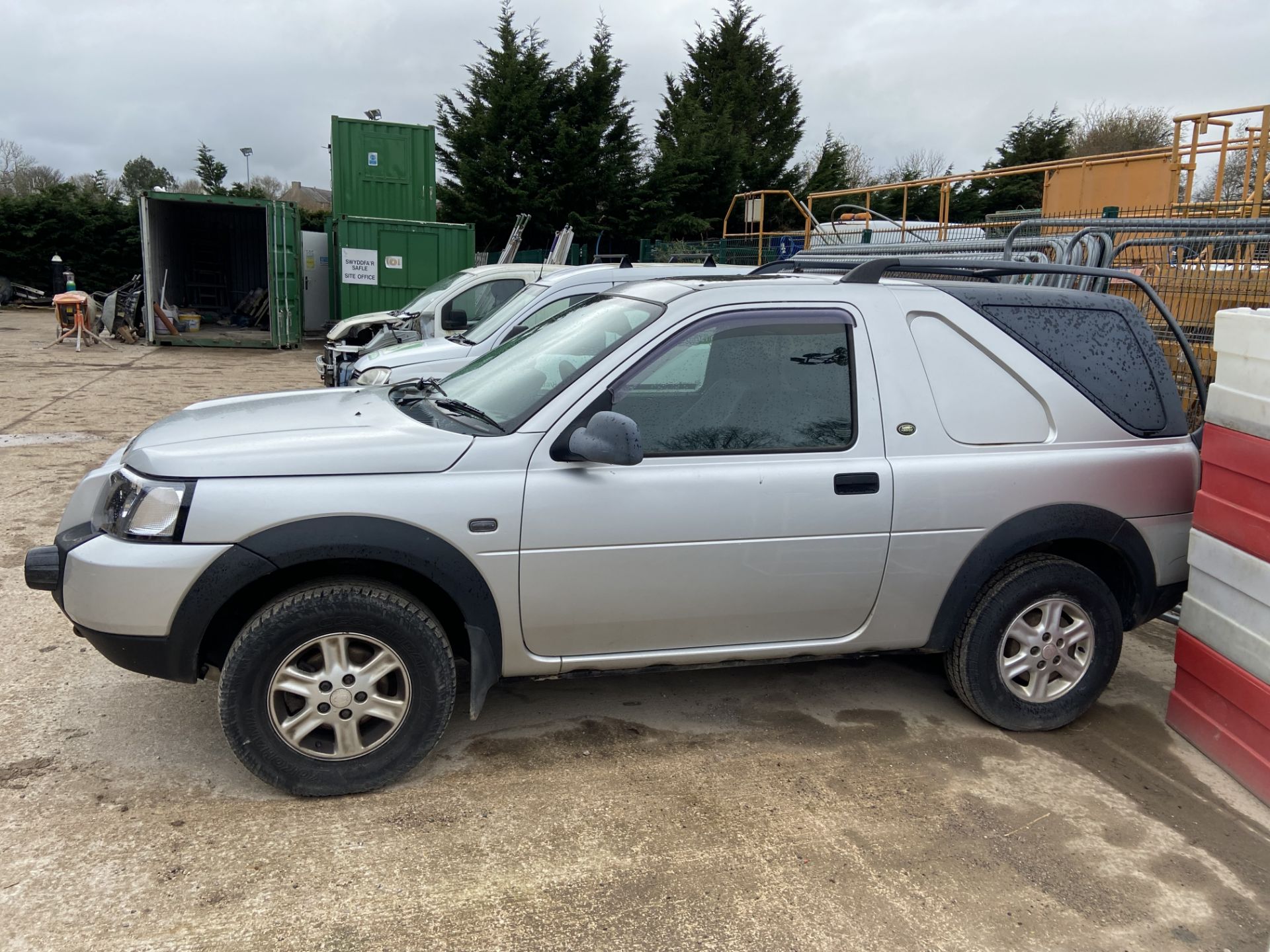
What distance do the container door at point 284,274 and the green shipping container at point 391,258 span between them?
3.52ft

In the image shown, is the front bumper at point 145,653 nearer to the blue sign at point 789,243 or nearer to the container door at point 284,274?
the blue sign at point 789,243

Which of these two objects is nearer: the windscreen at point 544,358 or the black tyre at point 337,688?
the black tyre at point 337,688

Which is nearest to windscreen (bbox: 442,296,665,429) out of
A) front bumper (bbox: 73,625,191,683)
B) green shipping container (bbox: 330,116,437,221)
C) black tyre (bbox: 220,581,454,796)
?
black tyre (bbox: 220,581,454,796)

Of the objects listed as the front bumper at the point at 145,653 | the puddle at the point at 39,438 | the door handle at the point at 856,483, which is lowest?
the puddle at the point at 39,438

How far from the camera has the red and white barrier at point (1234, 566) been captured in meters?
3.43

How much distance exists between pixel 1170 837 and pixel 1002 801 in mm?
550

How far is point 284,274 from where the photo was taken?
18.6 meters

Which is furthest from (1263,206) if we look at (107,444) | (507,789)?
(107,444)

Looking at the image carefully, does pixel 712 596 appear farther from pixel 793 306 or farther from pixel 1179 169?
pixel 1179 169

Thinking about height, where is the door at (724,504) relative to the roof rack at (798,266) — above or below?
below

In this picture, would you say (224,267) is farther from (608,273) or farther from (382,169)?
(608,273)

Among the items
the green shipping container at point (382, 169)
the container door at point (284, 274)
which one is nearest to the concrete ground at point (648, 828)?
the container door at point (284, 274)

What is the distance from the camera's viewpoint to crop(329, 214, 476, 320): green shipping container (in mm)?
17875

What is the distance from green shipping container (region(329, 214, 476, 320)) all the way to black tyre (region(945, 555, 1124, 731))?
15684mm
